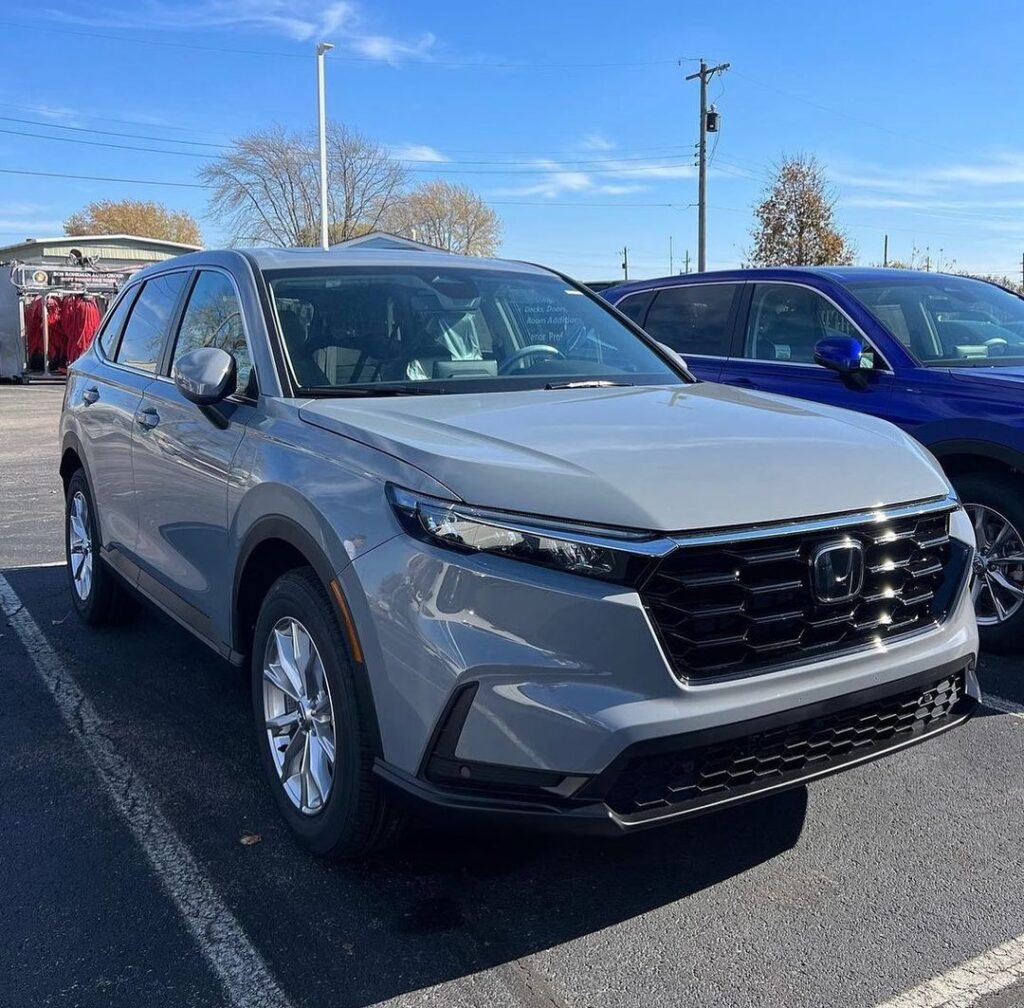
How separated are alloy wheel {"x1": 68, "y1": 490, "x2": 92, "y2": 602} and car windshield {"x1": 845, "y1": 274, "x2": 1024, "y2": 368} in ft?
14.4

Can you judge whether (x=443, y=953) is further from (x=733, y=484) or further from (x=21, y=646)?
(x=21, y=646)

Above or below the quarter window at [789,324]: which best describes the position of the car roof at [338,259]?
above

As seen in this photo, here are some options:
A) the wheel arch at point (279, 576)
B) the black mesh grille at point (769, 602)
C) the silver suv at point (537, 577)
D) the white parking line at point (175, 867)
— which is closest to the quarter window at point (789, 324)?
the silver suv at point (537, 577)

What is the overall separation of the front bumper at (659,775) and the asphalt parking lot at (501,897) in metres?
0.44

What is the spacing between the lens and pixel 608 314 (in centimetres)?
460

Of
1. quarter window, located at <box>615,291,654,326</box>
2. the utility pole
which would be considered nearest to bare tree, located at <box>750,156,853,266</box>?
the utility pole

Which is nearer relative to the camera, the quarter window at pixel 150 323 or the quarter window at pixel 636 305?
the quarter window at pixel 150 323

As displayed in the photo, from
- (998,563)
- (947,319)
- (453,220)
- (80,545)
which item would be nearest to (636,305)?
(947,319)

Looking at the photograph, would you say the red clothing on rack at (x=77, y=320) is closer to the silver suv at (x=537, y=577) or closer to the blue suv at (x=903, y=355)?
the blue suv at (x=903, y=355)

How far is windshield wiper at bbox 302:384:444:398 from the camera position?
3410mm

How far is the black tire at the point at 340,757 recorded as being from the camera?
2715 millimetres

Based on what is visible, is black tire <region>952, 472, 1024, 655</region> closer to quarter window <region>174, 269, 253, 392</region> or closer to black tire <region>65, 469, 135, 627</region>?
quarter window <region>174, 269, 253, 392</region>

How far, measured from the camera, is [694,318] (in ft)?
22.1

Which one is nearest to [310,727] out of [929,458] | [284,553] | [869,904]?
[284,553]
